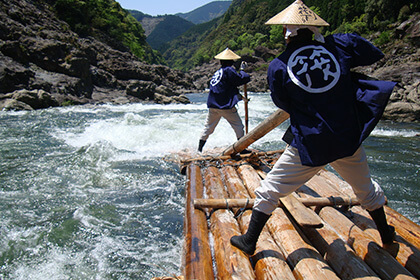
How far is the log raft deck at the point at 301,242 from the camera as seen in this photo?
1.85m

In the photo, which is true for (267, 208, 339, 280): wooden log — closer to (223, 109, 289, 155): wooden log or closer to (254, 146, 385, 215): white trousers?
(254, 146, 385, 215): white trousers

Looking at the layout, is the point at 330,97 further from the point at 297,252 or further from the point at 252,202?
the point at 252,202

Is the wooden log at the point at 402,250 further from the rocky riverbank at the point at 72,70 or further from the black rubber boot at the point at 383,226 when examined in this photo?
the rocky riverbank at the point at 72,70

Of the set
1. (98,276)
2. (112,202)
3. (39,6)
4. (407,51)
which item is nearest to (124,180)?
(112,202)

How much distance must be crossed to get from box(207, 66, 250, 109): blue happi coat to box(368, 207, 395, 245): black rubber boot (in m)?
3.44

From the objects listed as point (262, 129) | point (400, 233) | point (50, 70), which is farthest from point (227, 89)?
point (50, 70)

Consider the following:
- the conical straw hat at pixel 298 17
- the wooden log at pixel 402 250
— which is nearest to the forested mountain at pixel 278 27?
the wooden log at pixel 402 250

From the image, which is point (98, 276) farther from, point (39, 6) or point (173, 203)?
point (39, 6)

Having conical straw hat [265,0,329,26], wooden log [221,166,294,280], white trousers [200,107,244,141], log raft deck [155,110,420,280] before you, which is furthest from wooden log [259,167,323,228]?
white trousers [200,107,244,141]

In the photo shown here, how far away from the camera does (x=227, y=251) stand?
2.16m

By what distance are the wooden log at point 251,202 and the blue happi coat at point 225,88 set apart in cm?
269

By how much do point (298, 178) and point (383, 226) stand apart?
763mm

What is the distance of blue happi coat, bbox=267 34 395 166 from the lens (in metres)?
1.80

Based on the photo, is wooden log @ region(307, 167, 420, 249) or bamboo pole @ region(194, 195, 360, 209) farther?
bamboo pole @ region(194, 195, 360, 209)
